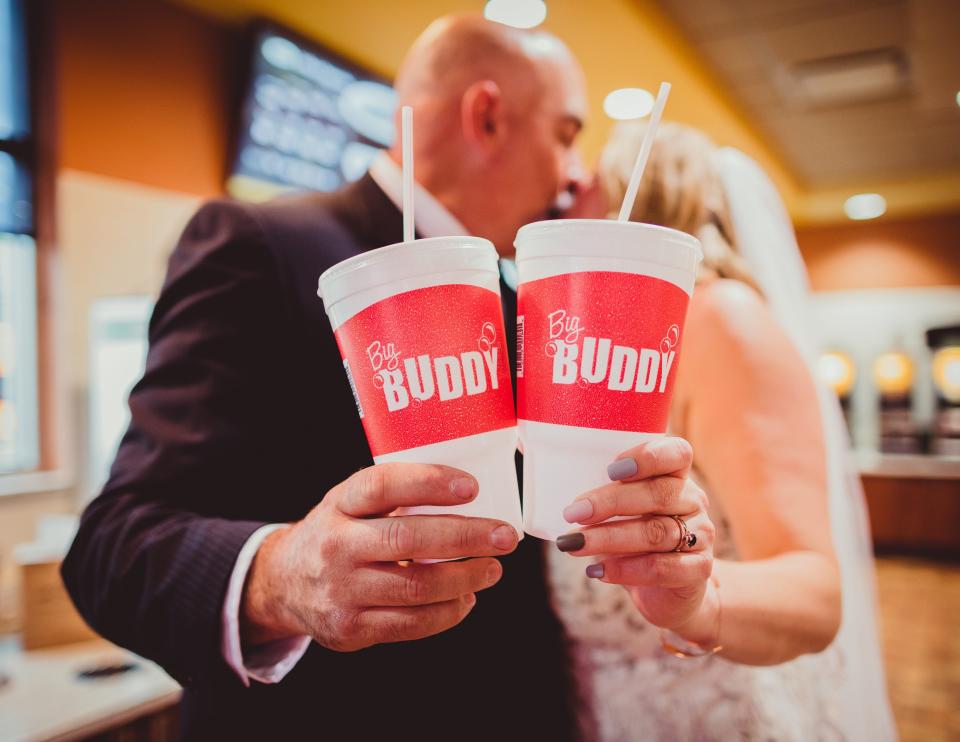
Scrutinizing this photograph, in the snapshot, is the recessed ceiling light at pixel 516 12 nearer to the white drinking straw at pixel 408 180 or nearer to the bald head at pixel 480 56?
the bald head at pixel 480 56

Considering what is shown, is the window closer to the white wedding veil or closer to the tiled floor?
the white wedding veil

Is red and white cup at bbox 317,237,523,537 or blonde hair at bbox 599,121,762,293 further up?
blonde hair at bbox 599,121,762,293

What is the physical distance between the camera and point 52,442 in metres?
2.34

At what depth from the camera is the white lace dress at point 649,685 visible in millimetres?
970

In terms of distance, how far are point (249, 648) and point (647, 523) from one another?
43 centimetres

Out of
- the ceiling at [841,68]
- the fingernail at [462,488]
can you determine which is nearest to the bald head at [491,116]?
the fingernail at [462,488]

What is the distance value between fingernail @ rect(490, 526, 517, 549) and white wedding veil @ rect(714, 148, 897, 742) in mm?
706

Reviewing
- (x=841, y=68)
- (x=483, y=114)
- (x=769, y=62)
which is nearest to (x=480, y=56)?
(x=483, y=114)

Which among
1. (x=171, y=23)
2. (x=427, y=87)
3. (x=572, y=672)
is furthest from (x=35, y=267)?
(x=572, y=672)

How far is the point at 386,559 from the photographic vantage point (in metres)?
0.52

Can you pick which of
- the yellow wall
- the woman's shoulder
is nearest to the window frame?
the yellow wall

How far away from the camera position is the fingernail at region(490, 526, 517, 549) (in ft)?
1.70

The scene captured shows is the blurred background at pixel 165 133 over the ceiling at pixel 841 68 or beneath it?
beneath

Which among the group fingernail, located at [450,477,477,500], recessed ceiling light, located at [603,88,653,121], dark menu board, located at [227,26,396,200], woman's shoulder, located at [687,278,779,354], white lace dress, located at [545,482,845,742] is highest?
dark menu board, located at [227,26,396,200]
